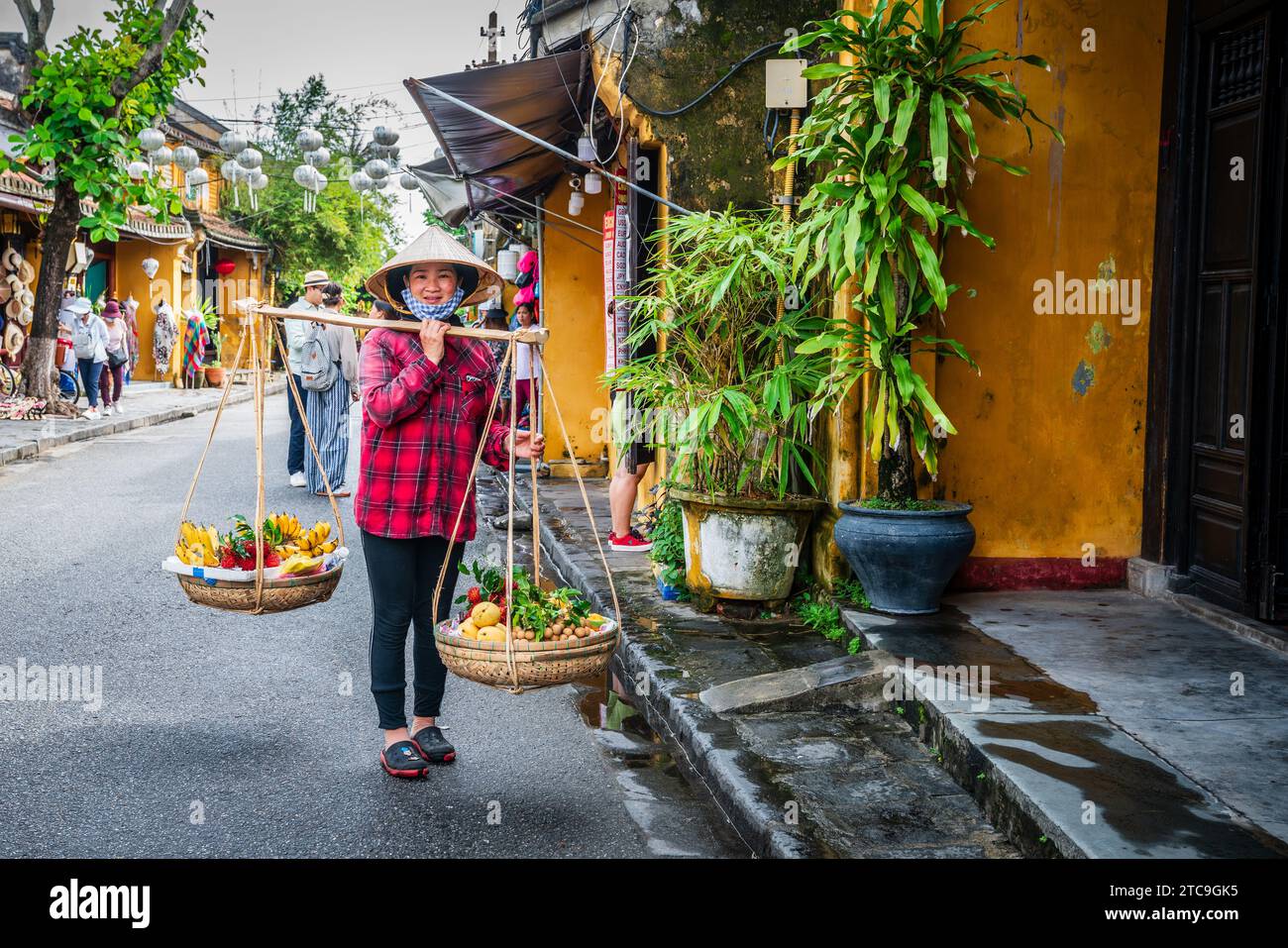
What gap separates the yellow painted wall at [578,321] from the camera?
14008 mm

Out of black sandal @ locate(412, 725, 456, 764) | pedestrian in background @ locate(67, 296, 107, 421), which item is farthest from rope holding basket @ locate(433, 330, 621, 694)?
Result: pedestrian in background @ locate(67, 296, 107, 421)

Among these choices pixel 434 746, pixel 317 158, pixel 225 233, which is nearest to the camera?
pixel 434 746

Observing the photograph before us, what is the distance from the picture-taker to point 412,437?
4.64 m

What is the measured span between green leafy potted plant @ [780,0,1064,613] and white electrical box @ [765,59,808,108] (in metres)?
1.11

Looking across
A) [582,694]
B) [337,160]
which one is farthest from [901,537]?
[337,160]

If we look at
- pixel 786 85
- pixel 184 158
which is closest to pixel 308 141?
pixel 184 158

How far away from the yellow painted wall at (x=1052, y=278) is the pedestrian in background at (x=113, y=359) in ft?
57.3

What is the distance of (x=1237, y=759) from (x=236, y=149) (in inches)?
784

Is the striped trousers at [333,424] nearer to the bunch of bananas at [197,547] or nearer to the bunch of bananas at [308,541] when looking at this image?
the bunch of bananas at [308,541]

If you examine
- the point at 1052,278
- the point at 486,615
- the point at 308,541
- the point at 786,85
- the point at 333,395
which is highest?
the point at 786,85

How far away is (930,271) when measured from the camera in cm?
586

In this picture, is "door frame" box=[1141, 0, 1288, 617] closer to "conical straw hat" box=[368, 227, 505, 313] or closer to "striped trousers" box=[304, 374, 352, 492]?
"conical straw hat" box=[368, 227, 505, 313]

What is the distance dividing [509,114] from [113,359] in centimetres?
1439

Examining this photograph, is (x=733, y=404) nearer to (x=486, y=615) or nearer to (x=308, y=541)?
(x=308, y=541)
